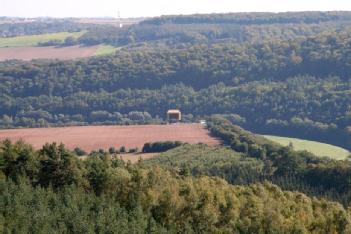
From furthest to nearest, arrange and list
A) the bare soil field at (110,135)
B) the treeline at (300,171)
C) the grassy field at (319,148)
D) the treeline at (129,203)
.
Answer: the grassy field at (319,148), the bare soil field at (110,135), the treeline at (300,171), the treeline at (129,203)

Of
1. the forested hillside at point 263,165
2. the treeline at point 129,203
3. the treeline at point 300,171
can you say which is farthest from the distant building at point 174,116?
the treeline at point 129,203

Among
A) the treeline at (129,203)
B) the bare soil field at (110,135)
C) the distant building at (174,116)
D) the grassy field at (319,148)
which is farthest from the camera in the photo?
the distant building at (174,116)

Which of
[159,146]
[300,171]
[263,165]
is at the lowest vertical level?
[159,146]

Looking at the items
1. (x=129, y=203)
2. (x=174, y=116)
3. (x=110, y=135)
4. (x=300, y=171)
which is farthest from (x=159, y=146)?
(x=129, y=203)

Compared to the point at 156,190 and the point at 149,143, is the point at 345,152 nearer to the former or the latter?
the point at 149,143

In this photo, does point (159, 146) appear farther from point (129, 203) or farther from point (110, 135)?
point (129, 203)

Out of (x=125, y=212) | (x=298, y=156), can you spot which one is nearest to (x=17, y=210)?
(x=125, y=212)

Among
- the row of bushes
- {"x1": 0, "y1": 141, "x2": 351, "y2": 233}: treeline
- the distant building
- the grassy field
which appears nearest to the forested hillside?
the row of bushes

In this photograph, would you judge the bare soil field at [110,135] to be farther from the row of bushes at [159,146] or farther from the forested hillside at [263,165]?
the forested hillside at [263,165]
